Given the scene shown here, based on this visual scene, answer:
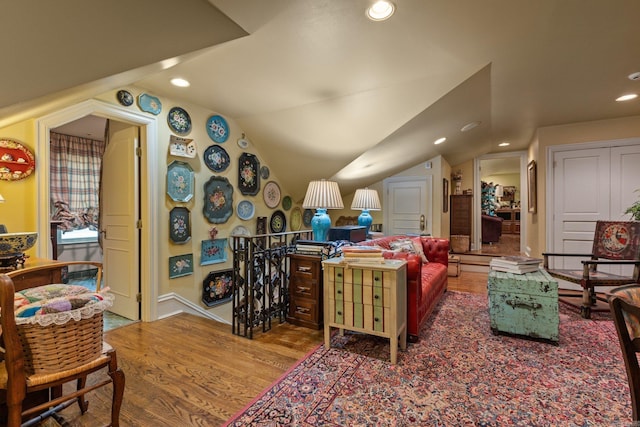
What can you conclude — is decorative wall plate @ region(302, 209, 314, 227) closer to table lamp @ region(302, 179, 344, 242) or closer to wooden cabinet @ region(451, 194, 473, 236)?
table lamp @ region(302, 179, 344, 242)

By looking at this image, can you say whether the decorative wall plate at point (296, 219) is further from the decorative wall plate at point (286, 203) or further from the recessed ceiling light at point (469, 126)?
the recessed ceiling light at point (469, 126)

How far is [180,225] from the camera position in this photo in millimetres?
3154

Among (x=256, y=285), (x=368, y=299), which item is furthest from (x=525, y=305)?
(x=256, y=285)

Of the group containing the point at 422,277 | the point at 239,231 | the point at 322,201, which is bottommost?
the point at 422,277

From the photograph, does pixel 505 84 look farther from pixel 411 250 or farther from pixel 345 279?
pixel 345 279

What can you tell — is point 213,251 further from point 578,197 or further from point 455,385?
point 578,197

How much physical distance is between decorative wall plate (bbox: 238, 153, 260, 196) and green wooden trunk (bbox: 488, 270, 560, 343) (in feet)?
9.64

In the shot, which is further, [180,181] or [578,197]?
[578,197]

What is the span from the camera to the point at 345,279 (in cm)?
228

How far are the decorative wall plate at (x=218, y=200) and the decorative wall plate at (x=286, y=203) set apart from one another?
102 centimetres

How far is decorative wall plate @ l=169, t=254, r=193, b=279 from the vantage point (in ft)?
10.2

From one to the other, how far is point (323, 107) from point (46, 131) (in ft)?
7.90

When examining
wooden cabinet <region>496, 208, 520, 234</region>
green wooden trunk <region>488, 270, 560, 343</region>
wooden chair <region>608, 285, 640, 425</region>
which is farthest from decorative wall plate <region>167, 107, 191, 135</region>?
wooden cabinet <region>496, 208, 520, 234</region>

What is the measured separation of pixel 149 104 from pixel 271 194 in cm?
189
